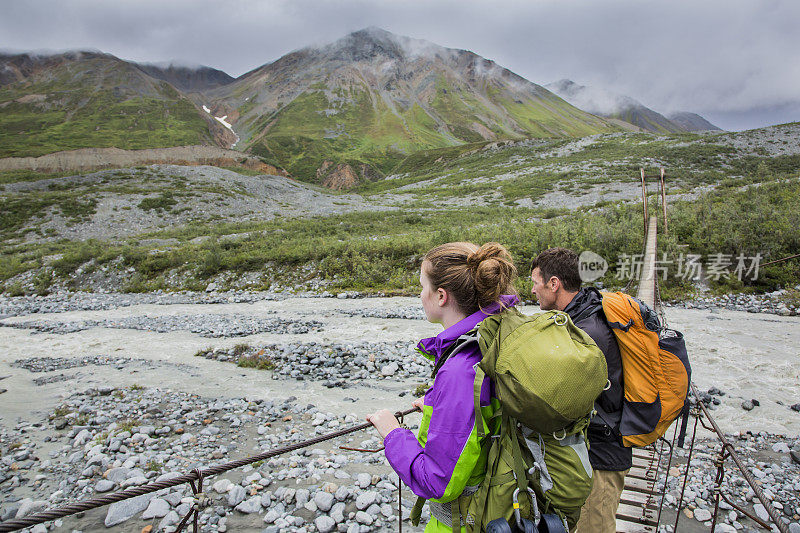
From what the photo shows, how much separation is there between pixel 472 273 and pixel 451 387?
0.64m

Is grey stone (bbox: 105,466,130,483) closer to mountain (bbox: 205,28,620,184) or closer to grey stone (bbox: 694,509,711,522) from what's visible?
grey stone (bbox: 694,509,711,522)

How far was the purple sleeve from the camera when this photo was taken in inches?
67.7

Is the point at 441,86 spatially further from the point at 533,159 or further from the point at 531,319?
the point at 531,319

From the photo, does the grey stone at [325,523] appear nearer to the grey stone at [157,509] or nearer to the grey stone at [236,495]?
the grey stone at [236,495]

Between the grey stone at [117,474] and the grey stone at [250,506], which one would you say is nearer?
the grey stone at [250,506]

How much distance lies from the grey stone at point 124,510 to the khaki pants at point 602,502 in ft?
16.1

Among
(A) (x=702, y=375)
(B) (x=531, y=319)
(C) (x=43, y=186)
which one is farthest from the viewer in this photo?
(C) (x=43, y=186)

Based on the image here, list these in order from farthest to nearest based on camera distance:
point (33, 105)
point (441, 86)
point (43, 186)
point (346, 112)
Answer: point (441, 86)
point (346, 112)
point (33, 105)
point (43, 186)

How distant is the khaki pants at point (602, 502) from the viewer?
9.16 feet

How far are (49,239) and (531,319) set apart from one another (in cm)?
4476

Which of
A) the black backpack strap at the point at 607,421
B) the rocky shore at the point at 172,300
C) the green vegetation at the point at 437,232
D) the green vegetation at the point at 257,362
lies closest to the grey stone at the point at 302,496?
the black backpack strap at the point at 607,421

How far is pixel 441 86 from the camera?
19162cm

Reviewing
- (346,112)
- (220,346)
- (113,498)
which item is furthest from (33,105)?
(113,498)

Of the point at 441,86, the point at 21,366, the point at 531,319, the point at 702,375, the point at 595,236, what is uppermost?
the point at 441,86
